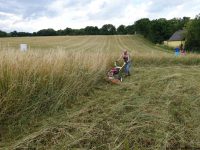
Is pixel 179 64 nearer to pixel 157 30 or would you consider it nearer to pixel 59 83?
pixel 59 83

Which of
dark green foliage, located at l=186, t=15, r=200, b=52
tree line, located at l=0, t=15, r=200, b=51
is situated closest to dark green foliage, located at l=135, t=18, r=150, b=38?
tree line, located at l=0, t=15, r=200, b=51

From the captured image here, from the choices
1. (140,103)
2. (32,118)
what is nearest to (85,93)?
(140,103)

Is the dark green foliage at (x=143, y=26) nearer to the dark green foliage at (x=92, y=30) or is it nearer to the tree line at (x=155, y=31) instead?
the tree line at (x=155, y=31)

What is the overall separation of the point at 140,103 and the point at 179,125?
4.01 ft

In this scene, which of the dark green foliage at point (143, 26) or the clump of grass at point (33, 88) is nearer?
the clump of grass at point (33, 88)

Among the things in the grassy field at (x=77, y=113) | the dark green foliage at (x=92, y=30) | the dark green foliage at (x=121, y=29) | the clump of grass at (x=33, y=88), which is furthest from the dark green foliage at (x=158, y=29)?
the clump of grass at (x=33, y=88)

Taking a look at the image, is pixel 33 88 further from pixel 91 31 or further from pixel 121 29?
pixel 121 29

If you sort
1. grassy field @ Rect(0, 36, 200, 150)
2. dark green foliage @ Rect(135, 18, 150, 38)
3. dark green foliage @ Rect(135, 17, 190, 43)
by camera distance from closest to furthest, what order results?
1. grassy field @ Rect(0, 36, 200, 150)
2. dark green foliage @ Rect(135, 17, 190, 43)
3. dark green foliage @ Rect(135, 18, 150, 38)

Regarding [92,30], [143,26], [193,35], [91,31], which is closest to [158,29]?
[143,26]

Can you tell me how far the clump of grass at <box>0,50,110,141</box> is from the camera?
12.4ft

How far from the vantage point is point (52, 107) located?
4379mm

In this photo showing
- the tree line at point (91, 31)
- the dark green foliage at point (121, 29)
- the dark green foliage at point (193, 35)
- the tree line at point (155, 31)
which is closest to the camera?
the dark green foliage at point (193, 35)

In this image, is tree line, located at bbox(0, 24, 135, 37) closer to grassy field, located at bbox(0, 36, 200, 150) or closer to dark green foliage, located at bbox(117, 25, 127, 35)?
dark green foliage, located at bbox(117, 25, 127, 35)

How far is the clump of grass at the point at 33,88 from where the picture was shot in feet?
12.4
